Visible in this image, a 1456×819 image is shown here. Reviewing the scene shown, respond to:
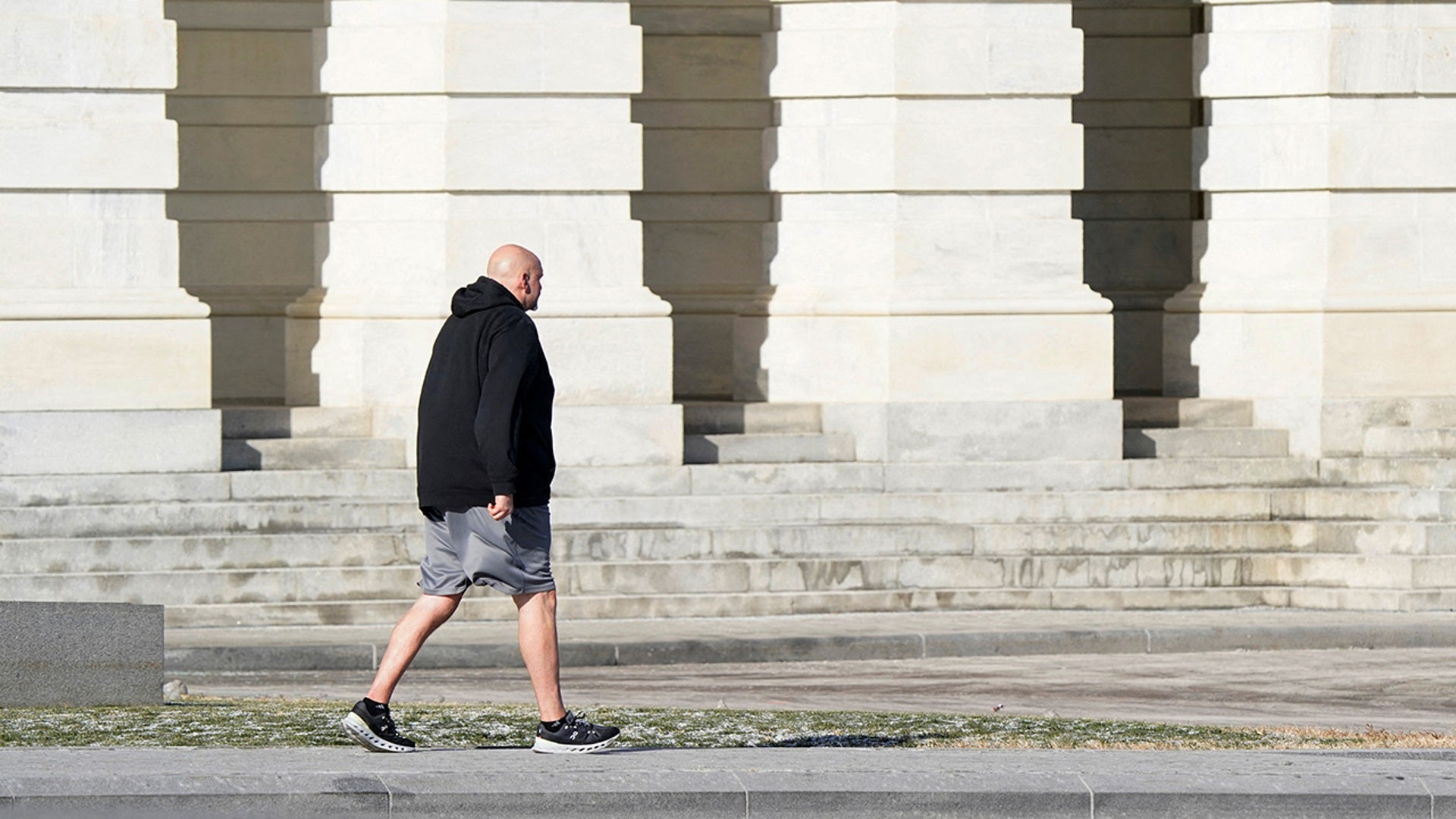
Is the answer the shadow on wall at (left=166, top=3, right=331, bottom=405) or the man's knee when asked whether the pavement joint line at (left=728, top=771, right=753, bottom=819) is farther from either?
the shadow on wall at (left=166, top=3, right=331, bottom=405)

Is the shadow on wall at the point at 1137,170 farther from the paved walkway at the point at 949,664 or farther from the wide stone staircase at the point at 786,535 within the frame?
the paved walkway at the point at 949,664

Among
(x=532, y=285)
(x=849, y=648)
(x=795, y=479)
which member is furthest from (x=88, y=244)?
(x=532, y=285)

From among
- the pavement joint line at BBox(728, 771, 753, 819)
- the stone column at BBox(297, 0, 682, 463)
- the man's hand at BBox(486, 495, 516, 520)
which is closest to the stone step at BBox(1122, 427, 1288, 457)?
the stone column at BBox(297, 0, 682, 463)

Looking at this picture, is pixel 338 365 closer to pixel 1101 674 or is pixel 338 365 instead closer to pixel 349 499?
pixel 349 499

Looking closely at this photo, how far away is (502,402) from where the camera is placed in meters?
9.09

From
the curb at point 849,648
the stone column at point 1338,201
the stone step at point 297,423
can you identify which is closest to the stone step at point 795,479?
the stone step at point 297,423

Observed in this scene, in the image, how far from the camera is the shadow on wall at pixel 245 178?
19.4m

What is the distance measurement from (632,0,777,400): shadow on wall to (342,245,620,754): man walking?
36.8 ft

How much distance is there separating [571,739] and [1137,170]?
13.1 m

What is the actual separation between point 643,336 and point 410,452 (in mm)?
1712

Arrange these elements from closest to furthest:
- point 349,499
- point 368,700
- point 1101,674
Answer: point 368,700, point 1101,674, point 349,499

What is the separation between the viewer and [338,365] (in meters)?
17.6

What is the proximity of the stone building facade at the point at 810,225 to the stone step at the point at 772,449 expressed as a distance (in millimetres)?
153

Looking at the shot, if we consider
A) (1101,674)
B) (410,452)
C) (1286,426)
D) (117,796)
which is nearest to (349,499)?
(410,452)
